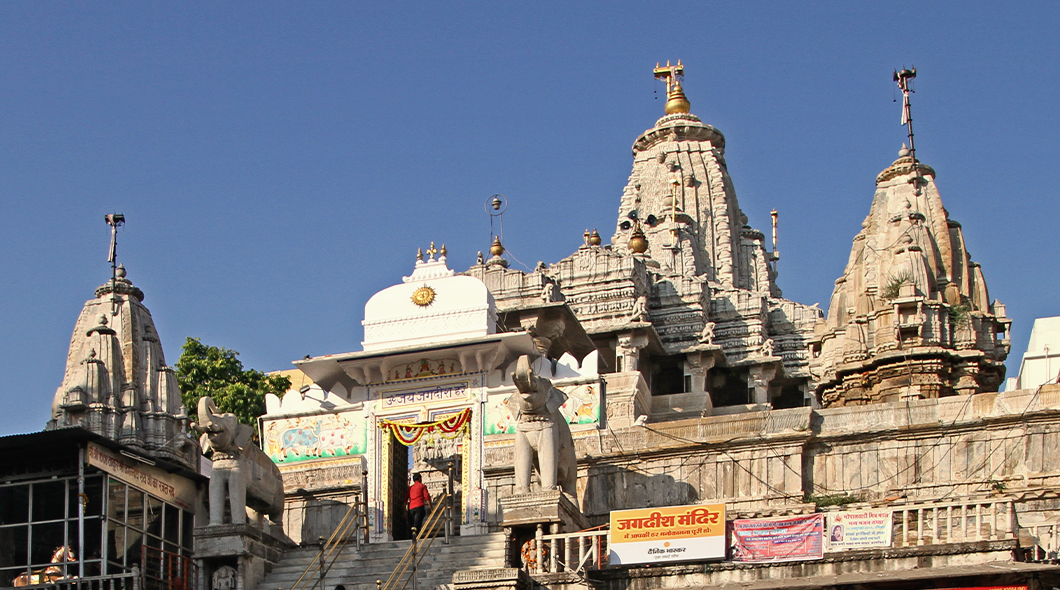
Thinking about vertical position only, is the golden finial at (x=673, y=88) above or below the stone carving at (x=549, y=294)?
Result: above

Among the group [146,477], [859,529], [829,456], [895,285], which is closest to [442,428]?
[146,477]

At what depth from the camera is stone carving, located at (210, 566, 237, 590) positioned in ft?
97.0

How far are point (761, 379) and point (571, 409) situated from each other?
18063 mm

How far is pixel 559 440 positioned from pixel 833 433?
5.79 meters

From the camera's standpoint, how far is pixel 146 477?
99.2ft

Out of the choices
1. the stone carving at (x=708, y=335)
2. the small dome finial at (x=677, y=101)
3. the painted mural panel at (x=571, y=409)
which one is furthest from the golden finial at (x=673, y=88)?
the painted mural panel at (x=571, y=409)

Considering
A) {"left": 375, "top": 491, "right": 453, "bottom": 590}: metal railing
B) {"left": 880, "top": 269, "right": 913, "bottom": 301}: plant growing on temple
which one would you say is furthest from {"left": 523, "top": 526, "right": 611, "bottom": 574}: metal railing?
{"left": 880, "top": 269, "right": 913, "bottom": 301}: plant growing on temple

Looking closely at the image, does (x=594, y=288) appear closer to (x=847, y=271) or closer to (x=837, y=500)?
(x=847, y=271)

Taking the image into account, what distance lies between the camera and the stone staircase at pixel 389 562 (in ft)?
95.9

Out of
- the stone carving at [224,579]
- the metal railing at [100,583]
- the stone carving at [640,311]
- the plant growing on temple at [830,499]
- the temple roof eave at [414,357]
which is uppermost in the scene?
the stone carving at [640,311]

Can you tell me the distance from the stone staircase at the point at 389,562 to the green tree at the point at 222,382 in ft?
52.8

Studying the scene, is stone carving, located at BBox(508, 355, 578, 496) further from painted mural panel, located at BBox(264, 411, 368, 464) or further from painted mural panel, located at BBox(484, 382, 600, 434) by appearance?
painted mural panel, located at BBox(264, 411, 368, 464)

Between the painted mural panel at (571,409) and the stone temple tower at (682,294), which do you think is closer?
the painted mural panel at (571,409)

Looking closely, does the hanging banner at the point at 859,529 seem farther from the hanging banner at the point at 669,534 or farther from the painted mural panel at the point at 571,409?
the painted mural panel at the point at 571,409
